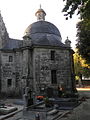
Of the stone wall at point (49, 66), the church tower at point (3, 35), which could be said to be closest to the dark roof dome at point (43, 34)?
the stone wall at point (49, 66)

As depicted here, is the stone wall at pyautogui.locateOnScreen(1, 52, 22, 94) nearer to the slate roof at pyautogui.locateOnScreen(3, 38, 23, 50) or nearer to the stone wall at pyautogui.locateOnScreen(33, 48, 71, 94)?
the slate roof at pyautogui.locateOnScreen(3, 38, 23, 50)

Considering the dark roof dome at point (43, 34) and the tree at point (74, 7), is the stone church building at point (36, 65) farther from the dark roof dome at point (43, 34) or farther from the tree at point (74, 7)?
the tree at point (74, 7)

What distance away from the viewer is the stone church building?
2270 cm

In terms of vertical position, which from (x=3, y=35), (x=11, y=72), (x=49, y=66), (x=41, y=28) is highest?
(x=41, y=28)

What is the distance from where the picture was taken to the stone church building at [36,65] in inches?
894

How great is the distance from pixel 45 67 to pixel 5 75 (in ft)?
21.1

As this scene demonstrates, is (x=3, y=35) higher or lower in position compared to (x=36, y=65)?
higher

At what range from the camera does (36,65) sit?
898 inches

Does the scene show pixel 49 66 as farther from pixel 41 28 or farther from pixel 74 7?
pixel 74 7

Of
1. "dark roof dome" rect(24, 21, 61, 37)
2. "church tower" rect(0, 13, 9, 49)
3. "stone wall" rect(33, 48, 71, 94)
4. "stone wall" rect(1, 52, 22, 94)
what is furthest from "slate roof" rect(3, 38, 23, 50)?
"stone wall" rect(33, 48, 71, 94)

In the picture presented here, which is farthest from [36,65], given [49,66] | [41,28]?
[41,28]

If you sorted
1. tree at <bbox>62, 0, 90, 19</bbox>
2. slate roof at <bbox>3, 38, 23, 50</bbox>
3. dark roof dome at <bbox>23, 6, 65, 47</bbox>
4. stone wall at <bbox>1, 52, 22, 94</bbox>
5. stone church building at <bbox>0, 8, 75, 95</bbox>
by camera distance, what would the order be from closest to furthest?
1. tree at <bbox>62, 0, 90, 19</bbox>
2. stone church building at <bbox>0, 8, 75, 95</bbox>
3. dark roof dome at <bbox>23, 6, 65, 47</bbox>
4. stone wall at <bbox>1, 52, 22, 94</bbox>
5. slate roof at <bbox>3, 38, 23, 50</bbox>

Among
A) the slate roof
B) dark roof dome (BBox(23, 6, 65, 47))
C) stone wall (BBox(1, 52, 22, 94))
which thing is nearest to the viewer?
dark roof dome (BBox(23, 6, 65, 47))

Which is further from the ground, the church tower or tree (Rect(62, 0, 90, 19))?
the church tower
